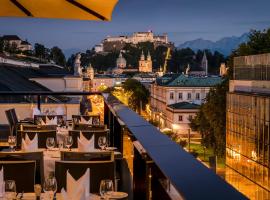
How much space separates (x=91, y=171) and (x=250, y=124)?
3791cm

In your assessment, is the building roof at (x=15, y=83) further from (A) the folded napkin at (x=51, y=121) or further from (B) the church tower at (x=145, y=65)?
(B) the church tower at (x=145, y=65)

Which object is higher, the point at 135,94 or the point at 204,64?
the point at 204,64

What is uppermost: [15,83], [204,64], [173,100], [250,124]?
[204,64]

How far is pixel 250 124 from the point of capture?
1630 inches

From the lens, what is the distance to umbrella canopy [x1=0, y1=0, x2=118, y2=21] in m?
5.72

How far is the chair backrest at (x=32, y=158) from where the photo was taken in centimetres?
512

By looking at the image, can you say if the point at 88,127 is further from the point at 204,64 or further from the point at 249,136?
the point at 204,64

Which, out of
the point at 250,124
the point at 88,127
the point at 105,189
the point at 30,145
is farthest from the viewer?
the point at 250,124

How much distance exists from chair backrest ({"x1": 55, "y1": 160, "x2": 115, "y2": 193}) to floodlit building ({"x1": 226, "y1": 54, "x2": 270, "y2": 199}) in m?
32.7

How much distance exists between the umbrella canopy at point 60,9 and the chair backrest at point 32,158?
1537 mm

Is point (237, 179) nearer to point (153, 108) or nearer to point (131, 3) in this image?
point (153, 108)

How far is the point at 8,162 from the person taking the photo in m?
4.73

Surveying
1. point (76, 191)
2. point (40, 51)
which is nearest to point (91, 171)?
point (76, 191)

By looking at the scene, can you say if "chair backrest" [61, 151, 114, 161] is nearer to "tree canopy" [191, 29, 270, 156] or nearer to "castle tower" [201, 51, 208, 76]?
"tree canopy" [191, 29, 270, 156]
